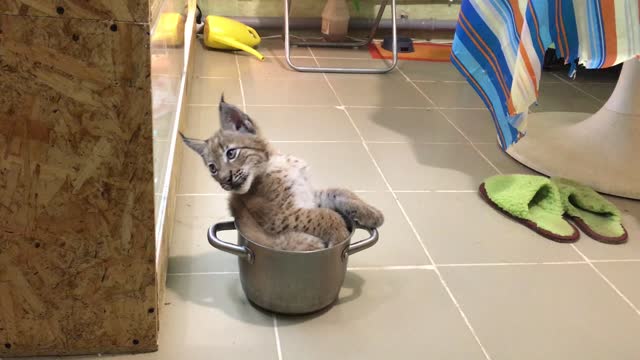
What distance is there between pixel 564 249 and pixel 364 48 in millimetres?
1890

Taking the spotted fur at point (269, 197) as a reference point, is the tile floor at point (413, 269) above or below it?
below

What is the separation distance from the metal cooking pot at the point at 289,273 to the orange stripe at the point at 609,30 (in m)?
0.67

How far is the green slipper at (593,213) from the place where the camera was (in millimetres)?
1743

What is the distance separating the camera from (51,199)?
1085mm

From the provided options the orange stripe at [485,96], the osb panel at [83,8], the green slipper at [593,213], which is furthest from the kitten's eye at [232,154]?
the green slipper at [593,213]

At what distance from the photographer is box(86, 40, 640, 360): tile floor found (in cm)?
131

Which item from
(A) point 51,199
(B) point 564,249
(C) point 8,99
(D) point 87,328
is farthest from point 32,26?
(B) point 564,249

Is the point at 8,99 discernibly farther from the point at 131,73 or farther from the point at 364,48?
the point at 364,48

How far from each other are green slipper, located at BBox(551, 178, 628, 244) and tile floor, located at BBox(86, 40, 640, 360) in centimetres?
4

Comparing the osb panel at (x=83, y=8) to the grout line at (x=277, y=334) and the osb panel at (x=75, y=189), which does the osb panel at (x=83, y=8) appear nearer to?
the osb panel at (x=75, y=189)

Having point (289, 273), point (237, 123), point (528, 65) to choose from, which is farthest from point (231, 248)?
point (528, 65)

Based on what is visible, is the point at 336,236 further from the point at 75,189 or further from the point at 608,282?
the point at 608,282

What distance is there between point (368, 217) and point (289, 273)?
0.20 metres

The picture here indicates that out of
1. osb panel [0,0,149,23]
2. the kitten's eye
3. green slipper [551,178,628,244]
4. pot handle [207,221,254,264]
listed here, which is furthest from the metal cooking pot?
green slipper [551,178,628,244]
